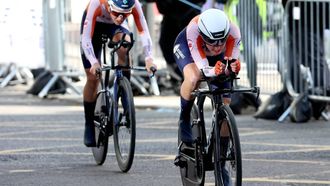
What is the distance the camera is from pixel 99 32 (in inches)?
378

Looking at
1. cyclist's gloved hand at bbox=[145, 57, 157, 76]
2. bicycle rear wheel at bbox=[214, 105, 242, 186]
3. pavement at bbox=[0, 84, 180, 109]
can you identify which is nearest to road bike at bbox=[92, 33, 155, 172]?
cyclist's gloved hand at bbox=[145, 57, 157, 76]

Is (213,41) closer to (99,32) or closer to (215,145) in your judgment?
(215,145)

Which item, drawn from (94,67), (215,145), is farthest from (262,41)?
(215,145)

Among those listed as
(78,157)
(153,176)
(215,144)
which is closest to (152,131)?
(78,157)

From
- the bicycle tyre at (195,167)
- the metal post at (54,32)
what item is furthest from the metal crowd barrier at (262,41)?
the bicycle tyre at (195,167)

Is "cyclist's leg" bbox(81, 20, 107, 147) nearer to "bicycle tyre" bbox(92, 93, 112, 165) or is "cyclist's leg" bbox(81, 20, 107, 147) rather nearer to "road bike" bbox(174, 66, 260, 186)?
"bicycle tyre" bbox(92, 93, 112, 165)

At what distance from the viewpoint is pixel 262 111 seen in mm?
13398

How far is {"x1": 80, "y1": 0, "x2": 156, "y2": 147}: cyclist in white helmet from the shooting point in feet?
29.9

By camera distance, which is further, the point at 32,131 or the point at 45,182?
the point at 32,131

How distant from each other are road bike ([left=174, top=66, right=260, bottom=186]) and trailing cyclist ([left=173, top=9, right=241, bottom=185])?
0.03 m

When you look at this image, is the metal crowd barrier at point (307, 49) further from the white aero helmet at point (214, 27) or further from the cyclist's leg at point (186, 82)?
the white aero helmet at point (214, 27)

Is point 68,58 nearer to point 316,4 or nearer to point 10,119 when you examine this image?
point 10,119

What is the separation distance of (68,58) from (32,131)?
5.15m

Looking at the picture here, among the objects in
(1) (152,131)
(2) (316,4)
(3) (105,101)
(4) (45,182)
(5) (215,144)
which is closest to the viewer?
(5) (215,144)
